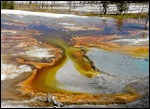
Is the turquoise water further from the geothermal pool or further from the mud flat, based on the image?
the mud flat

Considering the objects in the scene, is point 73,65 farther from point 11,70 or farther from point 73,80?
point 11,70

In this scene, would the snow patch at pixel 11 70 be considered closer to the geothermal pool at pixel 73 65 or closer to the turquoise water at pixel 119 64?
the geothermal pool at pixel 73 65

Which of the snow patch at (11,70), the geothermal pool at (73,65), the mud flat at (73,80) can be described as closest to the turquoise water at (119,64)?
→ the geothermal pool at (73,65)

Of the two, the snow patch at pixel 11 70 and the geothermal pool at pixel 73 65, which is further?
the snow patch at pixel 11 70

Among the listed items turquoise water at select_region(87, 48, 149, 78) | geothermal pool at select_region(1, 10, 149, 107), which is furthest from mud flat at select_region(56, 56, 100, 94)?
turquoise water at select_region(87, 48, 149, 78)

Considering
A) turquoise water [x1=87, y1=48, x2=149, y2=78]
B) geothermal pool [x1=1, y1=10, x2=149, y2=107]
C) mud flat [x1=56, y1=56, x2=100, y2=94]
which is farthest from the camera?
turquoise water [x1=87, y1=48, x2=149, y2=78]

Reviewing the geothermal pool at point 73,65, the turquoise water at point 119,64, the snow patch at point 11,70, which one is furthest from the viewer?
the turquoise water at point 119,64

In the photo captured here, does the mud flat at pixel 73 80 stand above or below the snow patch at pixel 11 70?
below

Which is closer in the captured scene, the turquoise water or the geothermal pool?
the geothermal pool

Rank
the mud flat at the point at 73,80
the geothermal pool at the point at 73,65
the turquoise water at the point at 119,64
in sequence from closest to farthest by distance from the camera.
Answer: the geothermal pool at the point at 73,65 < the mud flat at the point at 73,80 < the turquoise water at the point at 119,64

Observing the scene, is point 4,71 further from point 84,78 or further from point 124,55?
point 124,55

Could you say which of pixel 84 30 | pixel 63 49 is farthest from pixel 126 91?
pixel 84 30
